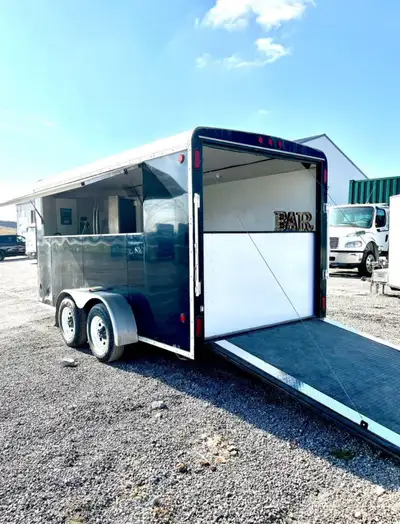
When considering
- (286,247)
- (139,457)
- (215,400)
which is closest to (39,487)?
(139,457)

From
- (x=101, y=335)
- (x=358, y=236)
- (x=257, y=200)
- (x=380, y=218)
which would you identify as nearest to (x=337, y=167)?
(x=380, y=218)

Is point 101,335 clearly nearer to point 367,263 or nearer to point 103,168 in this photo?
point 103,168

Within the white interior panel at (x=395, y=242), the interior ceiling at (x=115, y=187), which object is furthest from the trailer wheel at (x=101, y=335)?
the white interior panel at (x=395, y=242)

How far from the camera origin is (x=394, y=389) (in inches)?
131

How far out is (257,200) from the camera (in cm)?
568

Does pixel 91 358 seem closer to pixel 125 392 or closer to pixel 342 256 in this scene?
pixel 125 392

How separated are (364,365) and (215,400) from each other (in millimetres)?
1407

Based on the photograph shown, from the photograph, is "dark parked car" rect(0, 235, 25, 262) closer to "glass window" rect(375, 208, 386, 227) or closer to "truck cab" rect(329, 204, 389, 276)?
"truck cab" rect(329, 204, 389, 276)

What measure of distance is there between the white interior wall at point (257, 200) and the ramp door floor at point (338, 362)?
4.82 feet

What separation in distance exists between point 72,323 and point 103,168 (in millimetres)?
2077

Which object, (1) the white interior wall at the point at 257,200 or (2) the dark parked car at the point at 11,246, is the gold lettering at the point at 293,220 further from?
(2) the dark parked car at the point at 11,246

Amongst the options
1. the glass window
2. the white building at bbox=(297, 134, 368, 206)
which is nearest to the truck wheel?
the glass window

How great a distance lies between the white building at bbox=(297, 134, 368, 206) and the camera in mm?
24344

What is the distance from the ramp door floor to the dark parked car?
22949 mm
